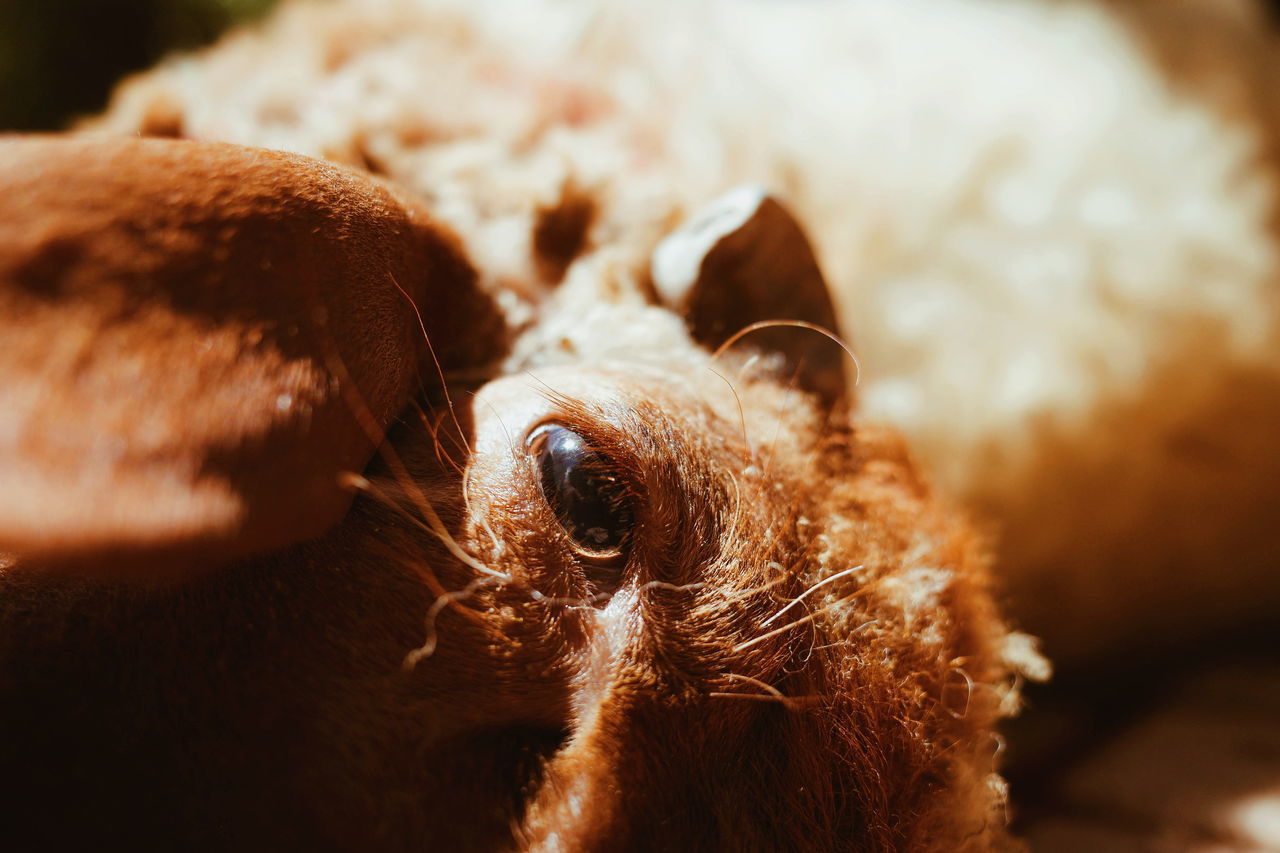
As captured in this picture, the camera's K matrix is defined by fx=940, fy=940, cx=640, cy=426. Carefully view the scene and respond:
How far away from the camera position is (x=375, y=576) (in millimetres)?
529

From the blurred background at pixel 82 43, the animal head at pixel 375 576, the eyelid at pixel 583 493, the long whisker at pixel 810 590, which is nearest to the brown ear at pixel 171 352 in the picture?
the animal head at pixel 375 576

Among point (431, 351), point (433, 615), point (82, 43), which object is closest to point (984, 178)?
point (431, 351)

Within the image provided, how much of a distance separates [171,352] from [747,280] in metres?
0.51

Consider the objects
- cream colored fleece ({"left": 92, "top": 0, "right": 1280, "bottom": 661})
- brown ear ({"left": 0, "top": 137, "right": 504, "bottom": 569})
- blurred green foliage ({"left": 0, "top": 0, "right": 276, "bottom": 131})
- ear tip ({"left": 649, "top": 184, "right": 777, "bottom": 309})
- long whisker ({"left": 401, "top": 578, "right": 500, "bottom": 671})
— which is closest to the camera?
brown ear ({"left": 0, "top": 137, "right": 504, "bottom": 569})

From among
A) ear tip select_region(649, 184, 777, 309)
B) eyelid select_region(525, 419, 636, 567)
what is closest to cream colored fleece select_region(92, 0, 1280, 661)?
ear tip select_region(649, 184, 777, 309)

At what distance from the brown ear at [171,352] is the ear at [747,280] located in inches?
13.7

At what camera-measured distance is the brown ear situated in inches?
14.8

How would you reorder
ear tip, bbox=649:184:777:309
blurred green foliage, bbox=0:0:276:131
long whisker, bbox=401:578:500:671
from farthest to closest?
blurred green foliage, bbox=0:0:276:131, ear tip, bbox=649:184:777:309, long whisker, bbox=401:578:500:671

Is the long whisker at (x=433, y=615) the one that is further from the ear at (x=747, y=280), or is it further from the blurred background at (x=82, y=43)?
the blurred background at (x=82, y=43)

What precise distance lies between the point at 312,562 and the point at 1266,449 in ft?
4.67

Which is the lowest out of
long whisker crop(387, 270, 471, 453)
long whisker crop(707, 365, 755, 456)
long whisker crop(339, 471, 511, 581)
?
long whisker crop(339, 471, 511, 581)

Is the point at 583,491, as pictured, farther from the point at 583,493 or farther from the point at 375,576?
the point at 375,576

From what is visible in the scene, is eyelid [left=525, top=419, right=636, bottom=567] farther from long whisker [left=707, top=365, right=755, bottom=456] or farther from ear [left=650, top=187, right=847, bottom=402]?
ear [left=650, top=187, right=847, bottom=402]

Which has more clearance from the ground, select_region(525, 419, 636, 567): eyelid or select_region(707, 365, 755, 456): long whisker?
select_region(707, 365, 755, 456): long whisker
